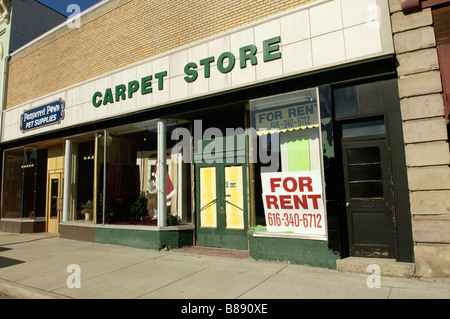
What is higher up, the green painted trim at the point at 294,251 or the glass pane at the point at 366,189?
the glass pane at the point at 366,189

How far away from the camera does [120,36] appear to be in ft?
32.9

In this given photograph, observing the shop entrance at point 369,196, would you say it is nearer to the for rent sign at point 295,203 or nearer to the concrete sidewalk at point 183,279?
the for rent sign at point 295,203

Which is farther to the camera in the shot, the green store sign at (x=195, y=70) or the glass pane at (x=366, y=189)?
the green store sign at (x=195, y=70)

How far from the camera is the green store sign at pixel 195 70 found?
6.80 metres

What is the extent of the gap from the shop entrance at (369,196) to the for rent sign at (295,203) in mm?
568

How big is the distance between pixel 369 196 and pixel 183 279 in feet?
12.6

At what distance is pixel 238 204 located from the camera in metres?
7.93

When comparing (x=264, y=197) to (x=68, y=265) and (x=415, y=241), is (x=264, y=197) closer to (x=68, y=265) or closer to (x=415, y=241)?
(x=415, y=241)

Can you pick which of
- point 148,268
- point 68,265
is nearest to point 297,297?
point 148,268

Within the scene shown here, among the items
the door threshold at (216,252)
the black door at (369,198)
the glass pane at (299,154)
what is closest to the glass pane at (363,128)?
the black door at (369,198)
